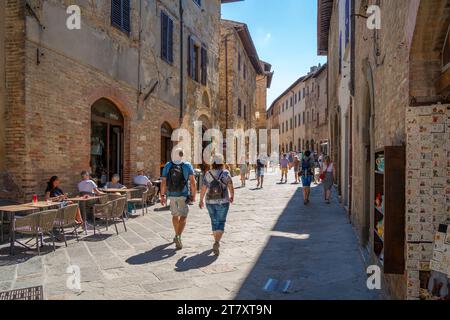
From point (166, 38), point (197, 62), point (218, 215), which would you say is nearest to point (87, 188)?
point (218, 215)

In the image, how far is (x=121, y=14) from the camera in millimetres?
10961

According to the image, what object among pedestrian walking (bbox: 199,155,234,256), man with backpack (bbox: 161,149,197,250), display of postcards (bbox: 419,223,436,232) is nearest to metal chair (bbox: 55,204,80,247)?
man with backpack (bbox: 161,149,197,250)

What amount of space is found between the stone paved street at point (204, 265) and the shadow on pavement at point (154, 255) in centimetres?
1

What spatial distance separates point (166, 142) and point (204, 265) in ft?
32.4

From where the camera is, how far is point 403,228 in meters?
3.45

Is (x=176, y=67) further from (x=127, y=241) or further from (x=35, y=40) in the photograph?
(x=127, y=241)

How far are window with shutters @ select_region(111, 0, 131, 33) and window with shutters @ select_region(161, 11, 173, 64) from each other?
233 cm

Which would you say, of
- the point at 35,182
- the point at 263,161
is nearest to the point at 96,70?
the point at 35,182

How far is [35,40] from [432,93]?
6.89 meters

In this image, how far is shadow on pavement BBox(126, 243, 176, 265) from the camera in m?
5.60

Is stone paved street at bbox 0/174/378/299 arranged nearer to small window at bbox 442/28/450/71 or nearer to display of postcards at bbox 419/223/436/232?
display of postcards at bbox 419/223/436/232

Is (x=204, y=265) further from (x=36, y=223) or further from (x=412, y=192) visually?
(x=412, y=192)

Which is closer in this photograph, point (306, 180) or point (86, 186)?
point (86, 186)
